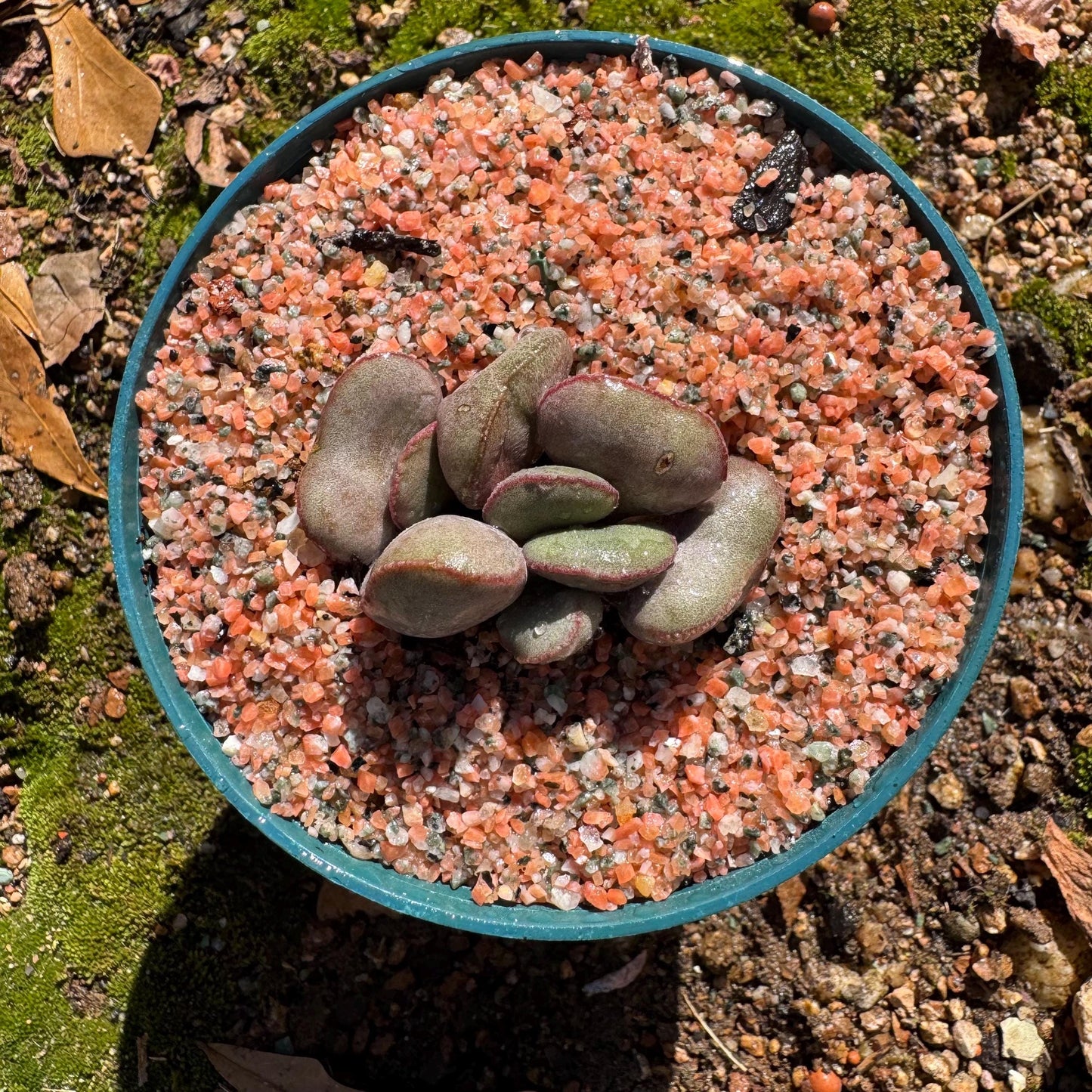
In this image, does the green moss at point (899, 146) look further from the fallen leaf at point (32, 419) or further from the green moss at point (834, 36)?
the fallen leaf at point (32, 419)

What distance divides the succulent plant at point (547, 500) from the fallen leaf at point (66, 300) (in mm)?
1541

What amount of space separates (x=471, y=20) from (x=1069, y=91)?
156 cm

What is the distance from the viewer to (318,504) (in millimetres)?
1770

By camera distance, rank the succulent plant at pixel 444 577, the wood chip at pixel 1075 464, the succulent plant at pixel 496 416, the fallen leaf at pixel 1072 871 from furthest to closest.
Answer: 1. the wood chip at pixel 1075 464
2. the fallen leaf at pixel 1072 871
3. the succulent plant at pixel 496 416
4. the succulent plant at pixel 444 577

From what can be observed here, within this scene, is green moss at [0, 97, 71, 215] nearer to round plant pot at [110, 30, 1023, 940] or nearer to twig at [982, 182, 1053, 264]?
round plant pot at [110, 30, 1023, 940]

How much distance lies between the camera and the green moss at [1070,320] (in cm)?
258

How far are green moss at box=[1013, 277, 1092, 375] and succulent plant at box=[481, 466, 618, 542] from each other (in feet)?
5.22

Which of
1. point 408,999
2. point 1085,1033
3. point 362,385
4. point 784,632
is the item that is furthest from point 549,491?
point 1085,1033

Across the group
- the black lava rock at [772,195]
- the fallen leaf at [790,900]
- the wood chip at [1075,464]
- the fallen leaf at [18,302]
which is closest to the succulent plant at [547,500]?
the black lava rock at [772,195]

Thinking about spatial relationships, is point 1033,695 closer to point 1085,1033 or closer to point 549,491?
point 1085,1033

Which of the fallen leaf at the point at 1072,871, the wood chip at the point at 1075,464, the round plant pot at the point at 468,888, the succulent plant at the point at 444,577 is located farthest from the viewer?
the wood chip at the point at 1075,464

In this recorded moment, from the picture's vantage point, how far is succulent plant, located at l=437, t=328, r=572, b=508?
1.65 m

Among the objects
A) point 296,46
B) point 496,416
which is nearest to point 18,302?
point 296,46

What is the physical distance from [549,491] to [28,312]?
177 cm
